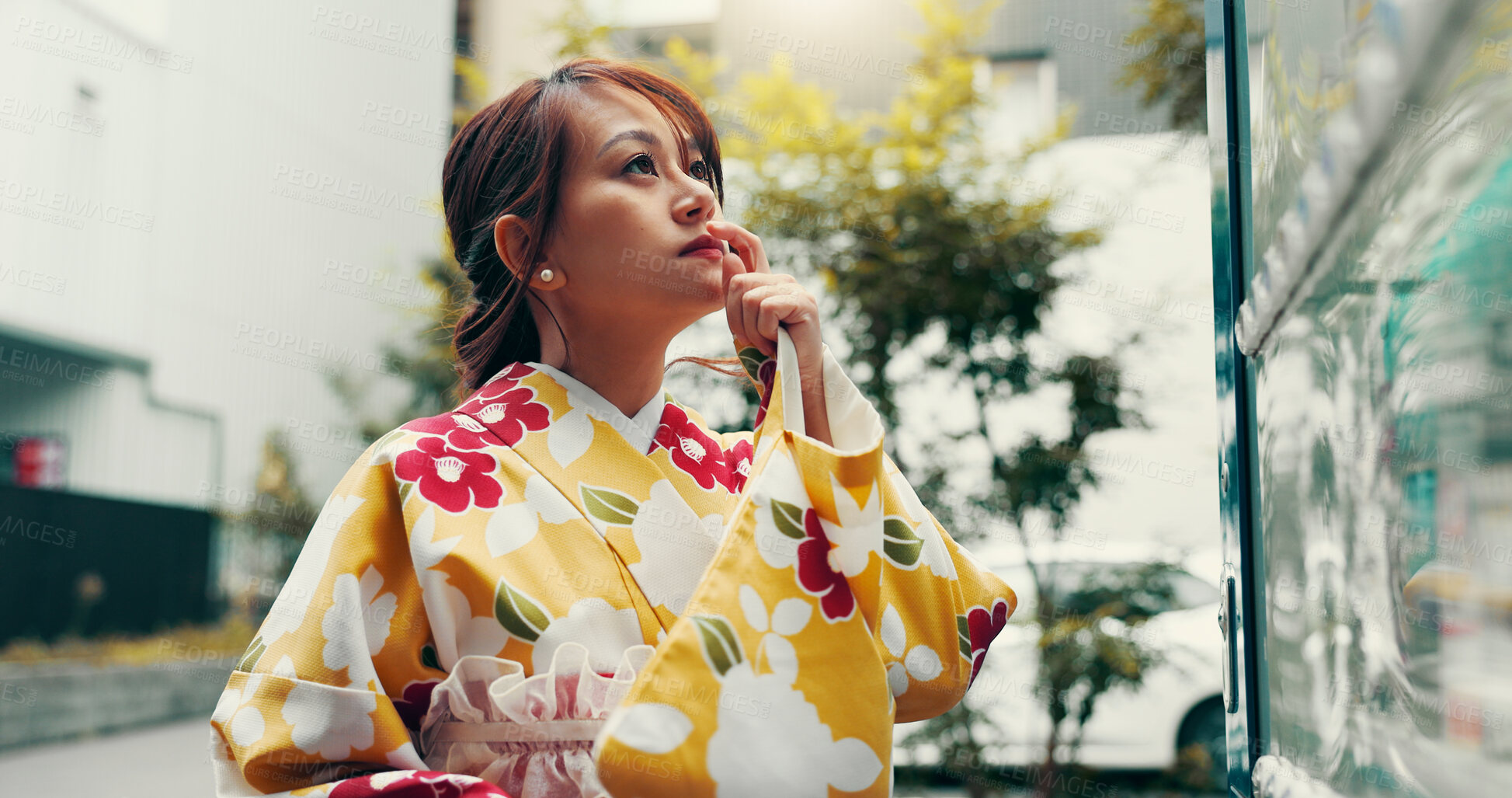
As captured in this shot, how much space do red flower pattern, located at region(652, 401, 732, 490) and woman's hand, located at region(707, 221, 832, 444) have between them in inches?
8.0

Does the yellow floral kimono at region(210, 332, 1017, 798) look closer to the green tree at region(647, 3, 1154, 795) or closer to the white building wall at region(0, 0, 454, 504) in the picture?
the green tree at region(647, 3, 1154, 795)

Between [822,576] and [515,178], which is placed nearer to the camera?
[822,576]

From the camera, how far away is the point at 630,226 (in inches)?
44.8

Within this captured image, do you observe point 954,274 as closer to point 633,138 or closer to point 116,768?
point 633,138

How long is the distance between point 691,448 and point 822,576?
0.38 meters

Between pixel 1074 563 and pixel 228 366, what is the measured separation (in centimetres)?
483

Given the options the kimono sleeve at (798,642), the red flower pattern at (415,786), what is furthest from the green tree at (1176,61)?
the red flower pattern at (415,786)

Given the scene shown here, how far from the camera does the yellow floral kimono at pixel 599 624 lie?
840 mm

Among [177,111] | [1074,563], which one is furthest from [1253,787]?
[177,111]

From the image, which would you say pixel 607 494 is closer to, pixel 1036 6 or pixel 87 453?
pixel 1036 6

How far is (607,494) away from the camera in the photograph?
1.12 metres

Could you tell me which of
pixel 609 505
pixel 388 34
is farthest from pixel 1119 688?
pixel 388 34

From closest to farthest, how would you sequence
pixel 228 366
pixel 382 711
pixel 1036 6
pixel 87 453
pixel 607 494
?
pixel 382 711
pixel 607 494
pixel 1036 6
pixel 87 453
pixel 228 366

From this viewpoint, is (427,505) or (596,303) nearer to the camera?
(427,505)
